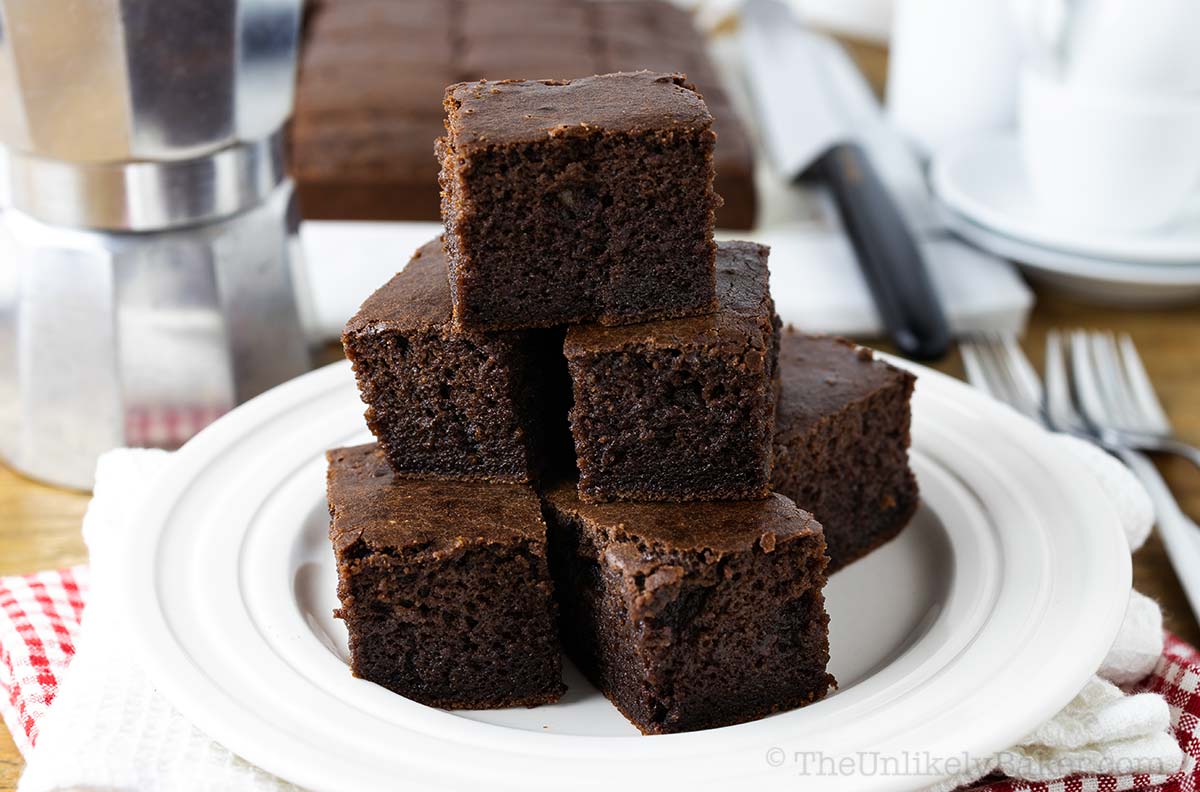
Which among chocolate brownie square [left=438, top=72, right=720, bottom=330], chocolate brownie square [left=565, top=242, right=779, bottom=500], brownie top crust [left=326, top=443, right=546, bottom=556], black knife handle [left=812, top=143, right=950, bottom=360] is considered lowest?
black knife handle [left=812, top=143, right=950, bottom=360]

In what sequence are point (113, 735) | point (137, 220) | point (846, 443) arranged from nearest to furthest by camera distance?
1. point (113, 735)
2. point (846, 443)
3. point (137, 220)

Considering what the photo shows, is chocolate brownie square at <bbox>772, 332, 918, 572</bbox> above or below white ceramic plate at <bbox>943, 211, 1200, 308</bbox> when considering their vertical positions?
above

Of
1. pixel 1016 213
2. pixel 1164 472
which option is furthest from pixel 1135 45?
pixel 1164 472

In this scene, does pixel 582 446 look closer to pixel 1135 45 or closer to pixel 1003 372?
pixel 1003 372

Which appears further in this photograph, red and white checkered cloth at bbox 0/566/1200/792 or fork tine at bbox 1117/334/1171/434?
fork tine at bbox 1117/334/1171/434

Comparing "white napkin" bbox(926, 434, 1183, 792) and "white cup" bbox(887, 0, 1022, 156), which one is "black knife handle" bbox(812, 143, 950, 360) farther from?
"white napkin" bbox(926, 434, 1183, 792)

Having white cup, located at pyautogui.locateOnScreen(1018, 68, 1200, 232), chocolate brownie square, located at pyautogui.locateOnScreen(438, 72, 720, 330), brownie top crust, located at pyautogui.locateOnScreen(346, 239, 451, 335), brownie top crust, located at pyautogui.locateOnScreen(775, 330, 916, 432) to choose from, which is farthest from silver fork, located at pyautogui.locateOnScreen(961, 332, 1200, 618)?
brownie top crust, located at pyautogui.locateOnScreen(346, 239, 451, 335)
